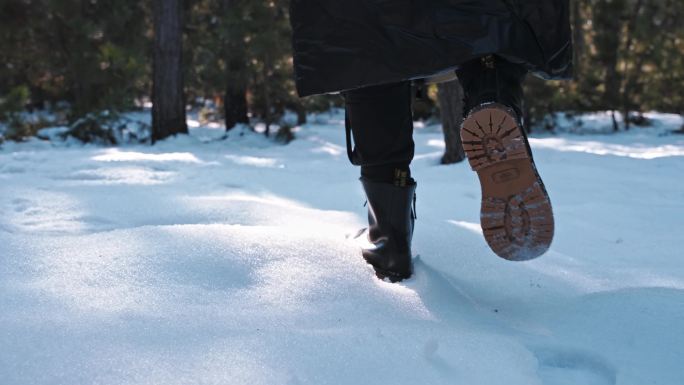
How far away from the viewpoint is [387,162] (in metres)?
1.34

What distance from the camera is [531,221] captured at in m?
1.06

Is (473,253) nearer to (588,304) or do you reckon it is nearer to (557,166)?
(588,304)

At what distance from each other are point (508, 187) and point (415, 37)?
1.17 feet

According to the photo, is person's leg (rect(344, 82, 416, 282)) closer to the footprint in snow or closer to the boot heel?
the boot heel

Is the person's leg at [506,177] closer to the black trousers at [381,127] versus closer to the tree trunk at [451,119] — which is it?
the black trousers at [381,127]

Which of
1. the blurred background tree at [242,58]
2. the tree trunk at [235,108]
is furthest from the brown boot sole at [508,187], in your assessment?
the tree trunk at [235,108]

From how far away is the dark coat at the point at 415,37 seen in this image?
111cm

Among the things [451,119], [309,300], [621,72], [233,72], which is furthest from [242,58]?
[309,300]

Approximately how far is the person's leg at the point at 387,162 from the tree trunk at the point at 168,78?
18.1ft

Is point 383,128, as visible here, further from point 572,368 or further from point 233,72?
point 233,72

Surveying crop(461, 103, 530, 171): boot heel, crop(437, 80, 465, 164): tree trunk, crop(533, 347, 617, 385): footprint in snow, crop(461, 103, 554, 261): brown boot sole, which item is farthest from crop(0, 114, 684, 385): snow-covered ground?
crop(437, 80, 465, 164): tree trunk

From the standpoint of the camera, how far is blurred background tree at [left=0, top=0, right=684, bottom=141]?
21.5ft

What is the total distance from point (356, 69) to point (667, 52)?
771 cm

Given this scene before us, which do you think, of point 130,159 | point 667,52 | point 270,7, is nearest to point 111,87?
point 270,7
